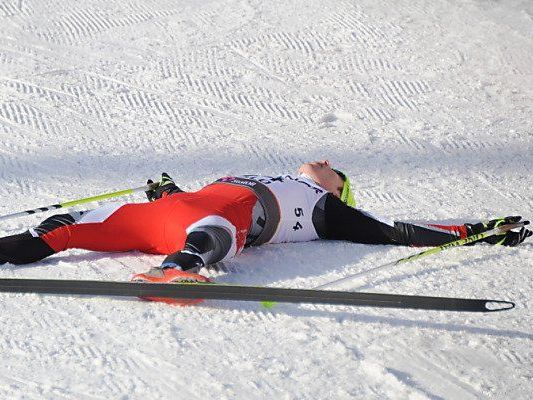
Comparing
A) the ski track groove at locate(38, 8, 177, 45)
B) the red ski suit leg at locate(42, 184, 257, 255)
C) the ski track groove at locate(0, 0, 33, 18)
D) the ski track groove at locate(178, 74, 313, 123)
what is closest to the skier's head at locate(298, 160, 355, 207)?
the red ski suit leg at locate(42, 184, 257, 255)

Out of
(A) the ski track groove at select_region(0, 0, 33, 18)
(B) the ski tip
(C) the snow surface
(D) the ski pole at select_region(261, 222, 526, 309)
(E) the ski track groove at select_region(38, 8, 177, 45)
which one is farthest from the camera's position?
(A) the ski track groove at select_region(0, 0, 33, 18)

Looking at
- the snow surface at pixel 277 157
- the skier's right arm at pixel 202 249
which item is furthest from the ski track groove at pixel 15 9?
the skier's right arm at pixel 202 249

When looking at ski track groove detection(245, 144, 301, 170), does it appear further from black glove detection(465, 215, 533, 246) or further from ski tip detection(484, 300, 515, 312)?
ski tip detection(484, 300, 515, 312)

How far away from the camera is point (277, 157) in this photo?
5.21 meters

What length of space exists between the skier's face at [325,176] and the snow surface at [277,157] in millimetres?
299

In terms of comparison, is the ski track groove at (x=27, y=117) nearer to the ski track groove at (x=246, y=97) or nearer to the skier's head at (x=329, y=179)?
the ski track groove at (x=246, y=97)

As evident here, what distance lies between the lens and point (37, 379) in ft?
9.16

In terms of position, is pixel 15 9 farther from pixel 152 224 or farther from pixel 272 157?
pixel 152 224

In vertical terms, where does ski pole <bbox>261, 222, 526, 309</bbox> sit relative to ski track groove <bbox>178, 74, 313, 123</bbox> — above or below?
below

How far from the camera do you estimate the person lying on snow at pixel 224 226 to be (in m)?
3.60

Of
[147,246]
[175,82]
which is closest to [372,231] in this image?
[147,246]

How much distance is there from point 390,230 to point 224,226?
788 mm

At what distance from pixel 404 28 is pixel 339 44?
0.59 metres

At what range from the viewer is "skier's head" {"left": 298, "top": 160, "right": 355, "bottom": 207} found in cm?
426
